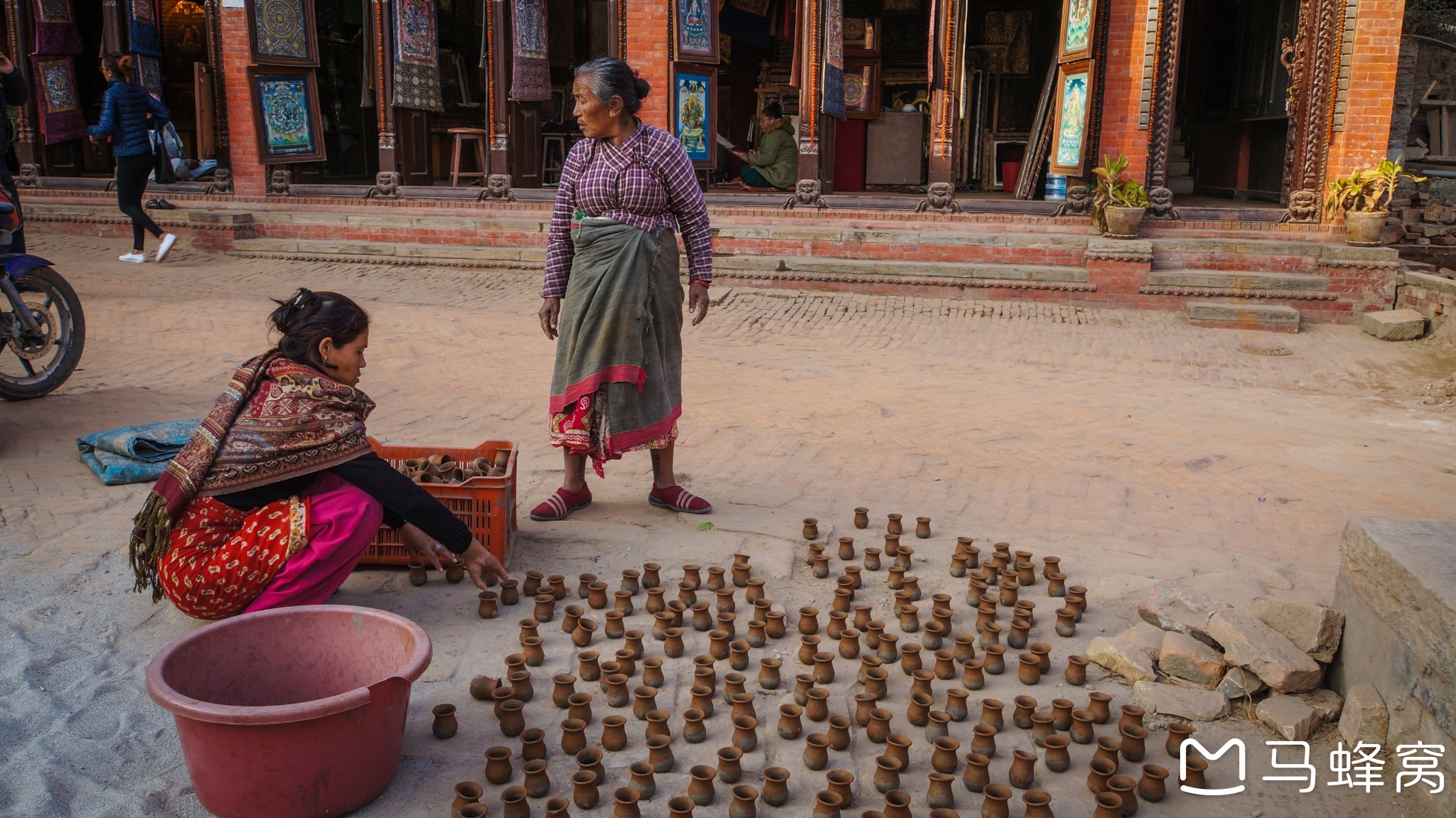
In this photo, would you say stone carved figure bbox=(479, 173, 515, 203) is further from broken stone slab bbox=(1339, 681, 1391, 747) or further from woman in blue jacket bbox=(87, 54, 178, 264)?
broken stone slab bbox=(1339, 681, 1391, 747)

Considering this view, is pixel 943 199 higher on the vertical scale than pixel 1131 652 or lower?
higher

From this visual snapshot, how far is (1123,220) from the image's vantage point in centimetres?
1012

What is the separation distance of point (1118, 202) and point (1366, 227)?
7.10 ft

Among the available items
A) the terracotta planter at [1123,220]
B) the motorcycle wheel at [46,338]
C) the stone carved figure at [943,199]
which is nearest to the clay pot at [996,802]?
the motorcycle wheel at [46,338]

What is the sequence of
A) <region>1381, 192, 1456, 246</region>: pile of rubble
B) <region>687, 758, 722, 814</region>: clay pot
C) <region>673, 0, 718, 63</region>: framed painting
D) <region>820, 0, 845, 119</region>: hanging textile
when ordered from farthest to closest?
<region>1381, 192, 1456, 246</region>: pile of rubble → <region>673, 0, 718, 63</region>: framed painting → <region>820, 0, 845, 119</region>: hanging textile → <region>687, 758, 722, 814</region>: clay pot

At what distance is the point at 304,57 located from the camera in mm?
12758

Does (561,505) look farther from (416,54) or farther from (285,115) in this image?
(285,115)

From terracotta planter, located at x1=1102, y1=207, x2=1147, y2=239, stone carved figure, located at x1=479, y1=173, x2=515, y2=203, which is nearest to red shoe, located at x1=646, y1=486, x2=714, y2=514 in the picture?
terracotta planter, located at x1=1102, y1=207, x2=1147, y2=239

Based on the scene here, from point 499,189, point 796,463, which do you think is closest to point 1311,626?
point 796,463

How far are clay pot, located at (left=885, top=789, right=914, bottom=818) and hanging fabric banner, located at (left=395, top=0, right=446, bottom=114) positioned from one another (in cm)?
1200

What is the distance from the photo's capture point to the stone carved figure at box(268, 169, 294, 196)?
13.2 meters

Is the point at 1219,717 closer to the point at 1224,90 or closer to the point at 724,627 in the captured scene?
the point at 724,627

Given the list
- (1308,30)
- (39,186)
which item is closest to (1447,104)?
(1308,30)

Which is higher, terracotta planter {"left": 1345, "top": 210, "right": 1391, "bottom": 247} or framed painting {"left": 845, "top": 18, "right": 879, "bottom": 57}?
framed painting {"left": 845, "top": 18, "right": 879, "bottom": 57}
